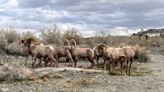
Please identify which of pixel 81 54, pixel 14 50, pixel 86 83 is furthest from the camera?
pixel 14 50

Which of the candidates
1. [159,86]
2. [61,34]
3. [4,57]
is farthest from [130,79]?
[61,34]

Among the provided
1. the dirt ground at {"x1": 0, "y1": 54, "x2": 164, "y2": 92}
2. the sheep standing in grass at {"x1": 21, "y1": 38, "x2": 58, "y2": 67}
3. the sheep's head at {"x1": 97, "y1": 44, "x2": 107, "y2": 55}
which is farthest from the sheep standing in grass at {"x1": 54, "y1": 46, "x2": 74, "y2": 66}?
the dirt ground at {"x1": 0, "y1": 54, "x2": 164, "y2": 92}

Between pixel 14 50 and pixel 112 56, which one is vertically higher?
pixel 112 56

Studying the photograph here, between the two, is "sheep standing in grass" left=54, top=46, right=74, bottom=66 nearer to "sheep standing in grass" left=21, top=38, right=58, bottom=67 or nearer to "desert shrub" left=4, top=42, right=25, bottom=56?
"sheep standing in grass" left=21, top=38, right=58, bottom=67

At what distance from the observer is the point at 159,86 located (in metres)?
22.5

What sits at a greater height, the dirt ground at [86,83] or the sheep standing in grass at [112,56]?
the sheep standing in grass at [112,56]

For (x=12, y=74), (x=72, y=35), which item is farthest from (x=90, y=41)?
(x=12, y=74)

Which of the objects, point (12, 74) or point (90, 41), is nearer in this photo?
point (12, 74)

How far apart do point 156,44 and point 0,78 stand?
30904 mm

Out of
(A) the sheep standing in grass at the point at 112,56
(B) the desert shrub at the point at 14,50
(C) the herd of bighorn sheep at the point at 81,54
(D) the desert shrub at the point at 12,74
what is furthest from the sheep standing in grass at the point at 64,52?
(B) the desert shrub at the point at 14,50

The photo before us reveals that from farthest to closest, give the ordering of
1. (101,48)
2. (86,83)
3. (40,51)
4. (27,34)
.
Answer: (27,34) → (101,48) → (40,51) → (86,83)

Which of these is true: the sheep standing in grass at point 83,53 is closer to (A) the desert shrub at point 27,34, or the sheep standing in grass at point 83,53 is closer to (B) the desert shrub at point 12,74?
(B) the desert shrub at point 12,74

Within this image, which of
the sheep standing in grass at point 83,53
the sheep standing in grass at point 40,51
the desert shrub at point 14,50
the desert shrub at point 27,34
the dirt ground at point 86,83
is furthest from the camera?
the desert shrub at point 27,34

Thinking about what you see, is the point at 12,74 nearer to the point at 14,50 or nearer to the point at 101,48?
the point at 101,48
